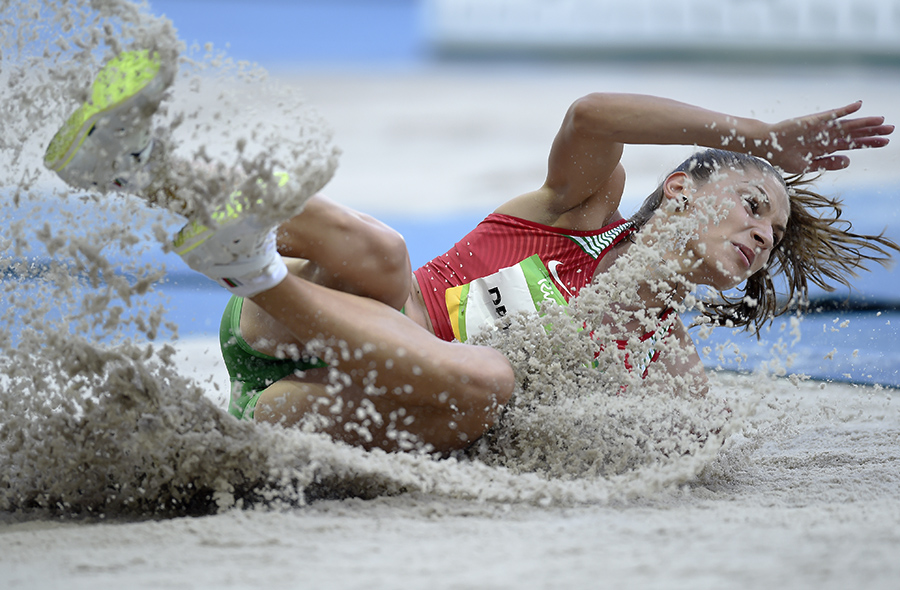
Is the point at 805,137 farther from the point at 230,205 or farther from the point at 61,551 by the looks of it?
the point at 61,551

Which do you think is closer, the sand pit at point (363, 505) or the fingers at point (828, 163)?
the sand pit at point (363, 505)

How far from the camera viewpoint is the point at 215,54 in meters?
1.00

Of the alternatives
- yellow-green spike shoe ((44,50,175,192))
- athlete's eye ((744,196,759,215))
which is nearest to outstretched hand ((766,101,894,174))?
athlete's eye ((744,196,759,215))

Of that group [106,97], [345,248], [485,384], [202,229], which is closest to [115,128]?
[106,97]

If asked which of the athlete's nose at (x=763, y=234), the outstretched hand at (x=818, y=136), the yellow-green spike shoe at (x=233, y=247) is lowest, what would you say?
the yellow-green spike shoe at (x=233, y=247)

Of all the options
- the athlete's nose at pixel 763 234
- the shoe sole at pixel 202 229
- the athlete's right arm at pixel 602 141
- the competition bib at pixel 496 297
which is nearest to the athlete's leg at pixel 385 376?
the shoe sole at pixel 202 229

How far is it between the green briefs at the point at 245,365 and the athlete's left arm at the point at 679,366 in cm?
56

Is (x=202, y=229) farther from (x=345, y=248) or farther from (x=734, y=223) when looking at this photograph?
(x=734, y=223)

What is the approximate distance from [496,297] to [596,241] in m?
0.24

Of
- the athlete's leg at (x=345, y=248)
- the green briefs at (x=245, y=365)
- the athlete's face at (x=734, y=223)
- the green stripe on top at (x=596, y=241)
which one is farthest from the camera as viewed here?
the green stripe on top at (x=596, y=241)

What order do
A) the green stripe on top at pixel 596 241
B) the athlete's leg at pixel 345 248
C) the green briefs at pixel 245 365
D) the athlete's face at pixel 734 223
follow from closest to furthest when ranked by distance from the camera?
1. the athlete's leg at pixel 345 248
2. the green briefs at pixel 245 365
3. the athlete's face at pixel 734 223
4. the green stripe on top at pixel 596 241

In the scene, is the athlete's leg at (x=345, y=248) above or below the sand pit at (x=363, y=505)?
above

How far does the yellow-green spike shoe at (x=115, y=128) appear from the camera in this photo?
0.88m

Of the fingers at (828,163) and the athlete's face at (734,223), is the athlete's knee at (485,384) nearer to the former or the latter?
the athlete's face at (734,223)
